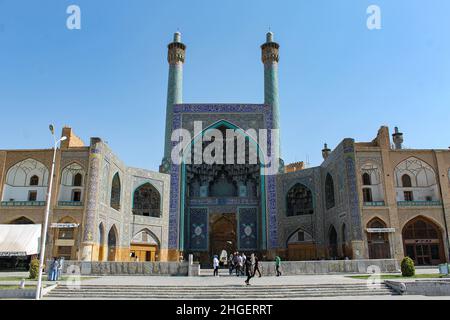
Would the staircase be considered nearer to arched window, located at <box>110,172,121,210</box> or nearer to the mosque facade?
the mosque facade

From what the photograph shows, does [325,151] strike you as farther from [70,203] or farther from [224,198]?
[70,203]

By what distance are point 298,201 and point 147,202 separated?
1021cm

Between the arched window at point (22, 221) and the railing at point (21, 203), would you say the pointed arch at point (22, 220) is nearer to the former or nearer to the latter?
the arched window at point (22, 221)

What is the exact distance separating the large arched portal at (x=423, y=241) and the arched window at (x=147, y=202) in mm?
15110

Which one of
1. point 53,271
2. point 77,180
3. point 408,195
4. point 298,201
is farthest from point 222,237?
point 53,271

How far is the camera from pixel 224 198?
96.1 feet

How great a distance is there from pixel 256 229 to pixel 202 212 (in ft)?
13.3

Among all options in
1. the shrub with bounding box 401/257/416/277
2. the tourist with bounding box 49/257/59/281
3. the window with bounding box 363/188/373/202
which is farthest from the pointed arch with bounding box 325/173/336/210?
the tourist with bounding box 49/257/59/281

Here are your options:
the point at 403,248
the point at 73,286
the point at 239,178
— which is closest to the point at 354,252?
the point at 403,248

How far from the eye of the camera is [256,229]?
28.8m

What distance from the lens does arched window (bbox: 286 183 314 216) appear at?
88.5 feet

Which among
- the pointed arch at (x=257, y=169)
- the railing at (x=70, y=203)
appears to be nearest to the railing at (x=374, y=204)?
the pointed arch at (x=257, y=169)

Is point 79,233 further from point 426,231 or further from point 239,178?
point 426,231
